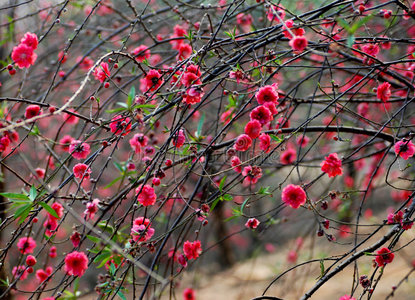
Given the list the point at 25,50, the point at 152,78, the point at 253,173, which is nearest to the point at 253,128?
the point at 253,173

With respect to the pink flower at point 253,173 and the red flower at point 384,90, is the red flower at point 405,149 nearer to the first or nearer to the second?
the red flower at point 384,90

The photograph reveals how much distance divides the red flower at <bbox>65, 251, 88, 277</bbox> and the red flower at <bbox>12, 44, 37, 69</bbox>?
0.82 m

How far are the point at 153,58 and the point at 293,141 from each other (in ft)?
5.21

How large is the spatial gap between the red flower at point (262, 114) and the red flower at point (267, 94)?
0.11 ft

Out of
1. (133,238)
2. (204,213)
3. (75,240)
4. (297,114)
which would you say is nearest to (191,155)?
(204,213)

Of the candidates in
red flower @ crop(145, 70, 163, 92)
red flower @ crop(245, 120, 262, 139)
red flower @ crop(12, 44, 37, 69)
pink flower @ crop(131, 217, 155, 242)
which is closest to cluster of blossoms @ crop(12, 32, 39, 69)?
red flower @ crop(12, 44, 37, 69)

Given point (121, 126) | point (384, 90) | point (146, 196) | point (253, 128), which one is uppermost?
point (384, 90)

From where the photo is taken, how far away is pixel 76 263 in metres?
1.45

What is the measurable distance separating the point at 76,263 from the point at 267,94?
887mm

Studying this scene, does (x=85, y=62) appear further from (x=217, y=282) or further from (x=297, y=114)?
(x=297, y=114)

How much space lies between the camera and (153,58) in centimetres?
307

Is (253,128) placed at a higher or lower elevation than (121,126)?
higher

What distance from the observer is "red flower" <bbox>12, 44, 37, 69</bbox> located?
1723 mm

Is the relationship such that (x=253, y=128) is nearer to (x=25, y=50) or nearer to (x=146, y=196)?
(x=146, y=196)
